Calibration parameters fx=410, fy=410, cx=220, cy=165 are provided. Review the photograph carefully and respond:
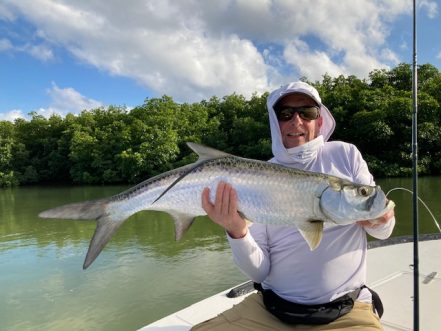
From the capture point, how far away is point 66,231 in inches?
632

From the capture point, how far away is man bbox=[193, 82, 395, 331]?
2.52 meters

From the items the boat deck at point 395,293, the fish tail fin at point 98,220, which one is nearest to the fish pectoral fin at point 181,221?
the fish tail fin at point 98,220

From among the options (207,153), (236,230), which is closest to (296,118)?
(207,153)

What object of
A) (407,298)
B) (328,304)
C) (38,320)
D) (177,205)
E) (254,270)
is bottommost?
(38,320)

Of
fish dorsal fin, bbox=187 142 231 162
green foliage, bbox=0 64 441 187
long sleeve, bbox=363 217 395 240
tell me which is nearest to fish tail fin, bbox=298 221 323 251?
long sleeve, bbox=363 217 395 240

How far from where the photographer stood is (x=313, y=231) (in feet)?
7.37

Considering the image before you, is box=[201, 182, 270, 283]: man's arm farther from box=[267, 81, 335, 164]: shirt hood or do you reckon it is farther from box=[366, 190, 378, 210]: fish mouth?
box=[366, 190, 378, 210]: fish mouth

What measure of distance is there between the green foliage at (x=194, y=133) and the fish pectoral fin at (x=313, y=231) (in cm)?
2791

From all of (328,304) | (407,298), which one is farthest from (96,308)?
(328,304)

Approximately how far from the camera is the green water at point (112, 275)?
758 centimetres

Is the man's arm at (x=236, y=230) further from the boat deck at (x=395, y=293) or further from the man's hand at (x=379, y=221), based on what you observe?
the boat deck at (x=395, y=293)

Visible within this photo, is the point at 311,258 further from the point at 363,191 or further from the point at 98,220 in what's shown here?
the point at 98,220

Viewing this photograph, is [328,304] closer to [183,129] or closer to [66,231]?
[66,231]

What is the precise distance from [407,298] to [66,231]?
563 inches
